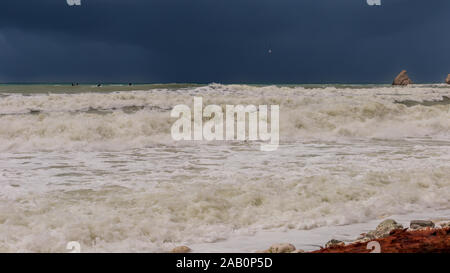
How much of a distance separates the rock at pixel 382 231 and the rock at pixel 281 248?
1118mm

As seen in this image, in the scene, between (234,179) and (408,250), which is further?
(234,179)

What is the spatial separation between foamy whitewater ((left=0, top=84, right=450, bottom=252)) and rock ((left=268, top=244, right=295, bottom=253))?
12.6 inches

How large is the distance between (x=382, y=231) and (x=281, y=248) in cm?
163

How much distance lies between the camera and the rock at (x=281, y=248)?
5.15 metres

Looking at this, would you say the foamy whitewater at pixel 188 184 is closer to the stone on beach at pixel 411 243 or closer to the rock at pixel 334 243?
the rock at pixel 334 243

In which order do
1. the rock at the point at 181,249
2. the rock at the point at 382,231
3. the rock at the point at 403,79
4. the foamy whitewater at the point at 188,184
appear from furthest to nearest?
the rock at the point at 403,79
the foamy whitewater at the point at 188,184
the rock at the point at 382,231
the rock at the point at 181,249

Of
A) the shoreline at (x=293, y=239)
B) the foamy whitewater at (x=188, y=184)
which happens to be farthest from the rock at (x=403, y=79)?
the shoreline at (x=293, y=239)

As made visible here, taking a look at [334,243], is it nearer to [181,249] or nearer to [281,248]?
[281,248]

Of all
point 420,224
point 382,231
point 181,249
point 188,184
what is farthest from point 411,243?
point 188,184
